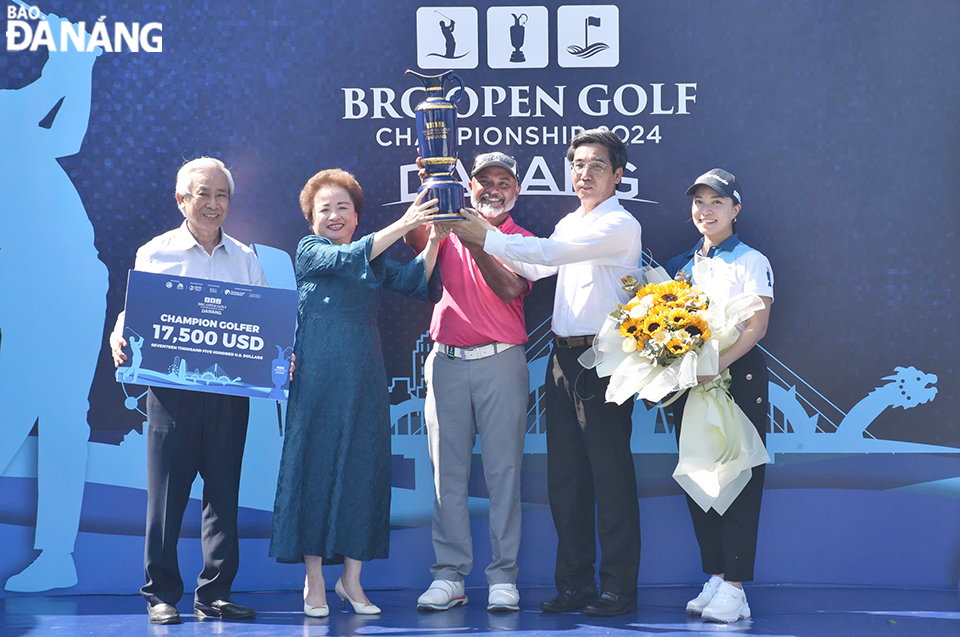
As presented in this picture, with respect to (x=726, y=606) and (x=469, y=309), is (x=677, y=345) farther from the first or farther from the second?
(x=726, y=606)

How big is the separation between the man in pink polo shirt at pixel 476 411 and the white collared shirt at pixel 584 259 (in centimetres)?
14

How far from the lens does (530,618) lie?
3400 millimetres

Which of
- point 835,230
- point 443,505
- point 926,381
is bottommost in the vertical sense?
point 443,505

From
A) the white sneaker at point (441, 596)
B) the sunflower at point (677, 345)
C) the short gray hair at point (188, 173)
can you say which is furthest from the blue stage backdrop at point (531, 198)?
the sunflower at point (677, 345)

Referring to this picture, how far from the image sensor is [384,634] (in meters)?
3.19

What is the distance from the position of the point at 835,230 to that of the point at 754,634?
1.83 m

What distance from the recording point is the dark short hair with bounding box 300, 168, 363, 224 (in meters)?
3.57

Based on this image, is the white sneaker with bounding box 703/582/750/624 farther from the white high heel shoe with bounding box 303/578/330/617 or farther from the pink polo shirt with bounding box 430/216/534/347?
the white high heel shoe with bounding box 303/578/330/617

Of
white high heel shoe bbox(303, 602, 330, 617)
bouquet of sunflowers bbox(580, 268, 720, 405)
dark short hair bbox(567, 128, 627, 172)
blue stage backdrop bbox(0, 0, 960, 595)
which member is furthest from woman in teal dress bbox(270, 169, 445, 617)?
bouquet of sunflowers bbox(580, 268, 720, 405)

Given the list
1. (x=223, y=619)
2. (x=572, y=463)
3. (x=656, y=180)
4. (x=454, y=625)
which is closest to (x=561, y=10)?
(x=656, y=180)

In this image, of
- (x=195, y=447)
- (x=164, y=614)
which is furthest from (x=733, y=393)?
(x=164, y=614)

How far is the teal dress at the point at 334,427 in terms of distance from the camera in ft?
11.2

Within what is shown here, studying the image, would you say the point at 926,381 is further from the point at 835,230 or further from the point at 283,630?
the point at 283,630

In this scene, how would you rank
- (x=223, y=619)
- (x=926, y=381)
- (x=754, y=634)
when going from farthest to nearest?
(x=926, y=381) < (x=223, y=619) < (x=754, y=634)
